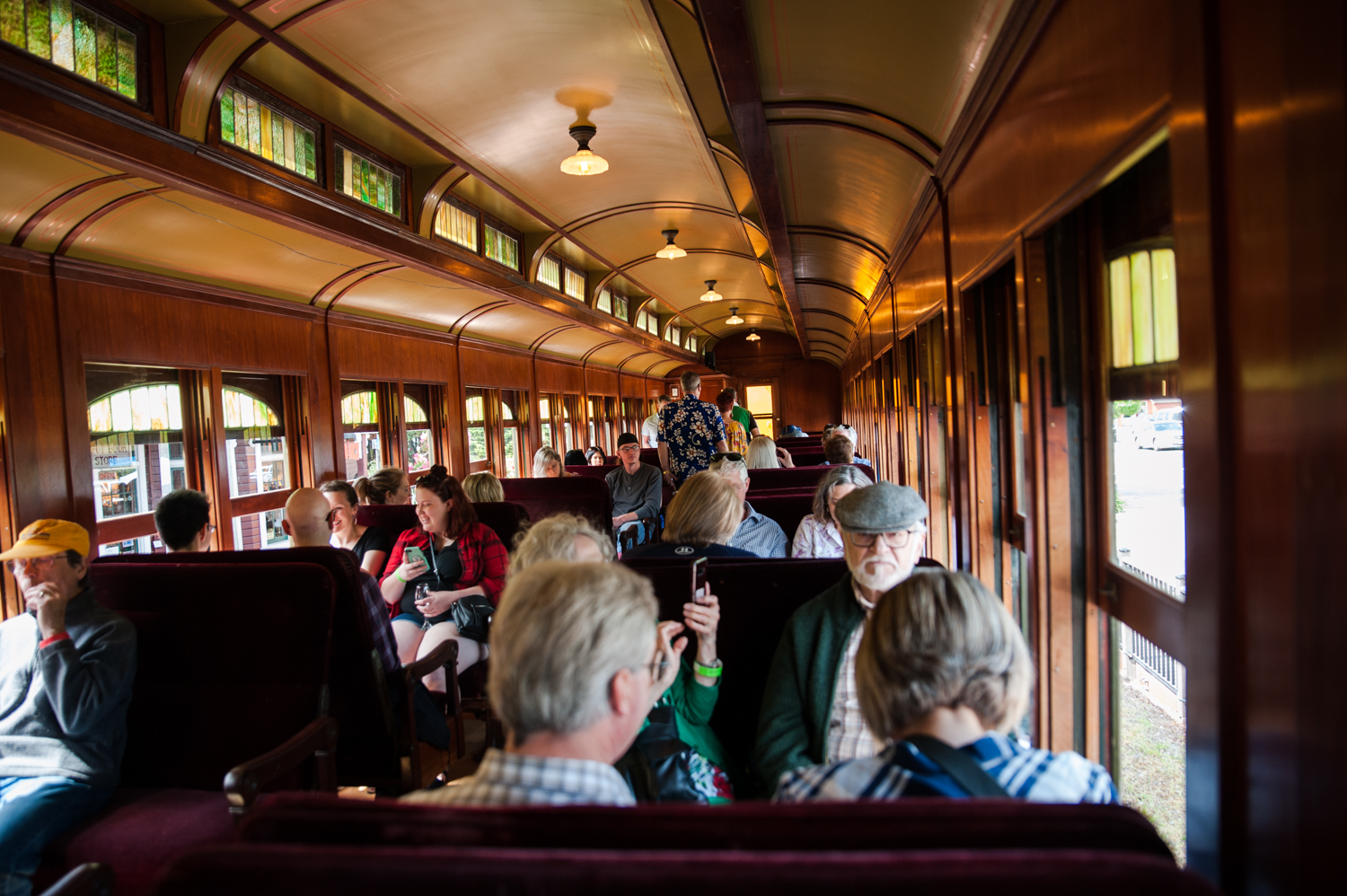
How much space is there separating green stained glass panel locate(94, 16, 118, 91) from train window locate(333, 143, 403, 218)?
1.63 m

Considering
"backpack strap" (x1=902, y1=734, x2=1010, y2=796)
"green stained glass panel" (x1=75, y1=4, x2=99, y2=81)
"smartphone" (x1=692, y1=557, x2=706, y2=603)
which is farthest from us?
"green stained glass panel" (x1=75, y1=4, x2=99, y2=81)

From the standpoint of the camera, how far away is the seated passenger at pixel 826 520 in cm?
347

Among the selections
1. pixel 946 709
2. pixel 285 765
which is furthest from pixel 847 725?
pixel 285 765

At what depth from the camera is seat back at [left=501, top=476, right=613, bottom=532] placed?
5824 mm

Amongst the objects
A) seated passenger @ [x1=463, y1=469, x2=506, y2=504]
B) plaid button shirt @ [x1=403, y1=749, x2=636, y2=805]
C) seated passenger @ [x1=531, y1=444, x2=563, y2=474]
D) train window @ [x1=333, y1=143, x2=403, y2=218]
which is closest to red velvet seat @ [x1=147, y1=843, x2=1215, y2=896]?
plaid button shirt @ [x1=403, y1=749, x2=636, y2=805]

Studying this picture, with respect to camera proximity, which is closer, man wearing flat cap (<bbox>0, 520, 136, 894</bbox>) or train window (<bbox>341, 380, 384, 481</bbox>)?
man wearing flat cap (<bbox>0, 520, 136, 894</bbox>)

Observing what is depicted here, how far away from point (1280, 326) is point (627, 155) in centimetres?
540

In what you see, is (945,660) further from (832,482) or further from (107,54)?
(107,54)

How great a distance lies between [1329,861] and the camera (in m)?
0.97

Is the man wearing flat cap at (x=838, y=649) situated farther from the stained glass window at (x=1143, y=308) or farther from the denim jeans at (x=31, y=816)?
the denim jeans at (x=31, y=816)

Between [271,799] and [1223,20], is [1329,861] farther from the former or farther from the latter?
[271,799]

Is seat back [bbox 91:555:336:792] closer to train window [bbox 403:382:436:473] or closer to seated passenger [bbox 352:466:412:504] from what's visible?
seated passenger [bbox 352:466:412:504]

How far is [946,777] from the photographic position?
3.56 feet

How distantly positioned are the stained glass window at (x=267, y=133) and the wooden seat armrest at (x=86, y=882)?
3.41 m
